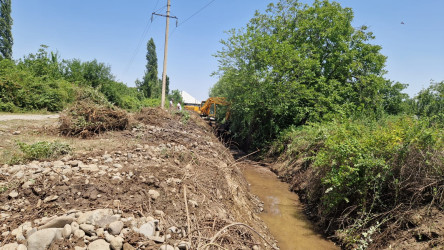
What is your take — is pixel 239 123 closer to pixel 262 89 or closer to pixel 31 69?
pixel 262 89

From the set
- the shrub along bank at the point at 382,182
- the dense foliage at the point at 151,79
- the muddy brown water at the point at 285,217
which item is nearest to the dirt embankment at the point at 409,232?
the shrub along bank at the point at 382,182

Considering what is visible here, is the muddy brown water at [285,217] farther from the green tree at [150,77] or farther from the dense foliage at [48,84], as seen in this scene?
the green tree at [150,77]

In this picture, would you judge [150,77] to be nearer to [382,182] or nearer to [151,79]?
[151,79]

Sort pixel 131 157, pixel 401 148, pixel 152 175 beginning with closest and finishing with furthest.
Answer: pixel 152 175 < pixel 401 148 < pixel 131 157

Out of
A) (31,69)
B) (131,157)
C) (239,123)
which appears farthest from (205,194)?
(31,69)

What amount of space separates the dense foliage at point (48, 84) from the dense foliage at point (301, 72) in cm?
726

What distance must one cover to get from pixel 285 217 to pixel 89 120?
645 centimetres

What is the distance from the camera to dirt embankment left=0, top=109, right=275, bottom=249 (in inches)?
101

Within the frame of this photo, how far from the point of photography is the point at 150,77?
45.9 meters

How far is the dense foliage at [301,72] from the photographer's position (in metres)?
12.0

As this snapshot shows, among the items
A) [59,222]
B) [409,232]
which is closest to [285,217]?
[409,232]

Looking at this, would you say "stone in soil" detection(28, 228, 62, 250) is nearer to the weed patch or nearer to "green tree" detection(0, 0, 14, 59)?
the weed patch

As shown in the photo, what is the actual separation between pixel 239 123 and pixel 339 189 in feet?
36.4

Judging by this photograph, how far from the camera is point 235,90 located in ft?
46.9
